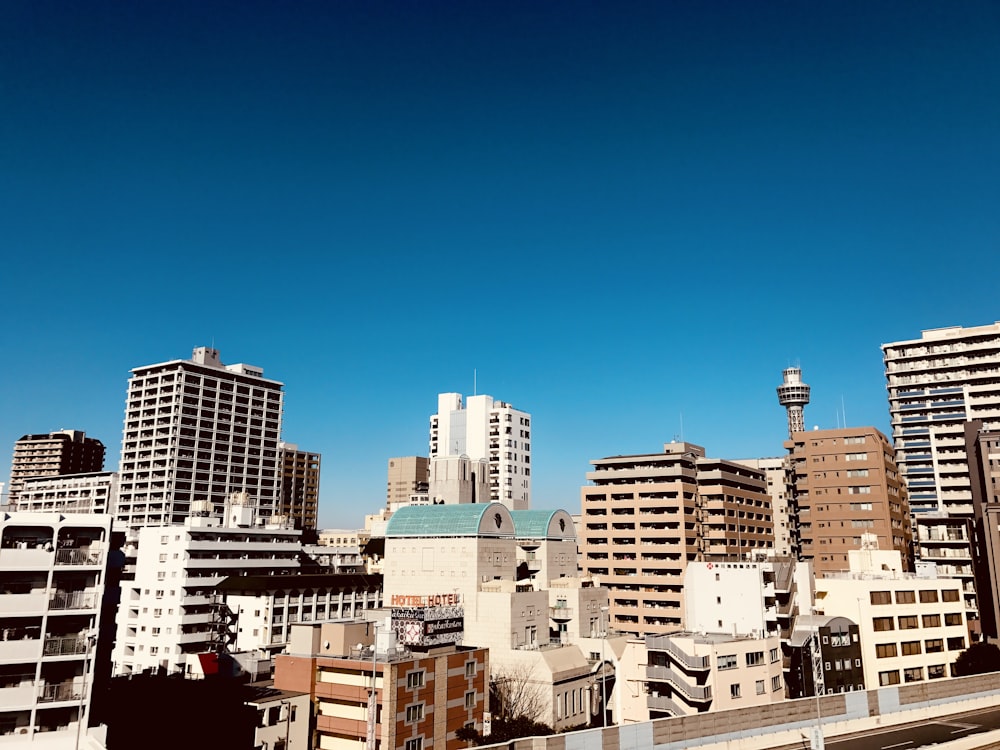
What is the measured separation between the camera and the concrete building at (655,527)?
13750 cm

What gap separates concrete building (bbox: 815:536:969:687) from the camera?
8881 cm

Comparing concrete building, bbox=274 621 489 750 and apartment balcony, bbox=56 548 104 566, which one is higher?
apartment balcony, bbox=56 548 104 566

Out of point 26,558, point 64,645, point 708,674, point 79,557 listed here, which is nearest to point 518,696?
point 708,674

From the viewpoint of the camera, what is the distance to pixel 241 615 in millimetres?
116812

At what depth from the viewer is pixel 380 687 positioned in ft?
223

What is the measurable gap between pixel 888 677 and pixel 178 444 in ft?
522

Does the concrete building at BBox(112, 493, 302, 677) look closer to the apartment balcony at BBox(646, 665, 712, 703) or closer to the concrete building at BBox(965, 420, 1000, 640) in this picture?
the apartment balcony at BBox(646, 665, 712, 703)

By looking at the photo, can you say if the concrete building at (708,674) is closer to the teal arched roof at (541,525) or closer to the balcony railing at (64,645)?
the balcony railing at (64,645)

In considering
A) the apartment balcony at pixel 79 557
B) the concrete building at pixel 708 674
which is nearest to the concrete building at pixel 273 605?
the apartment balcony at pixel 79 557

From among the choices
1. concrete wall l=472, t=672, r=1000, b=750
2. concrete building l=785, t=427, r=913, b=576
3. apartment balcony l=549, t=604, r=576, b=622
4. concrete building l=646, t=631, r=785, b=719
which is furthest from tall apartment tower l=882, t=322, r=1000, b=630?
concrete wall l=472, t=672, r=1000, b=750

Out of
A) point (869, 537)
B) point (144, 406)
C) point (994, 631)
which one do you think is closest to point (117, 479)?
point (144, 406)

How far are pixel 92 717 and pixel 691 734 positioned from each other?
49205 mm

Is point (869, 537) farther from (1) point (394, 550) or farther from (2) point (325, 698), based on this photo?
(2) point (325, 698)

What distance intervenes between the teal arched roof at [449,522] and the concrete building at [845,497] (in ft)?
202
